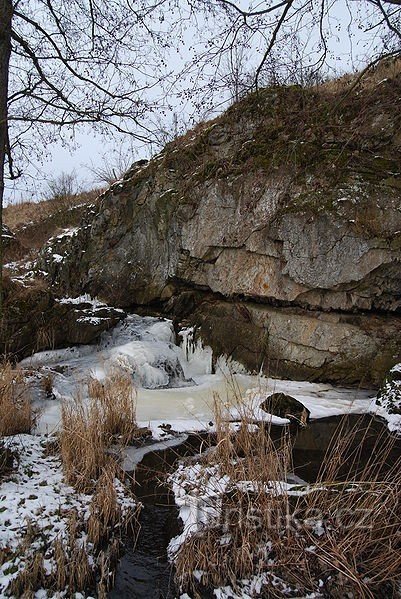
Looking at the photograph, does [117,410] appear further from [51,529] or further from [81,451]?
[51,529]

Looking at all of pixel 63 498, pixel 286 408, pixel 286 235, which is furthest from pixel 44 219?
pixel 63 498

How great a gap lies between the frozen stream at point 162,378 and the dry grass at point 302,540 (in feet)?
7.36

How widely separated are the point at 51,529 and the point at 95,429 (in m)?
1.04

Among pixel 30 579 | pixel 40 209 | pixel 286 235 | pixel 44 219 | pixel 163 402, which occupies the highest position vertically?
pixel 40 209

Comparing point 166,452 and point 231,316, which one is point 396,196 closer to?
point 231,316

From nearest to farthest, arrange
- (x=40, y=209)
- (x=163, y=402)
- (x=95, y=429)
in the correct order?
(x=95, y=429), (x=163, y=402), (x=40, y=209)

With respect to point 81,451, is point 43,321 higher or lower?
higher

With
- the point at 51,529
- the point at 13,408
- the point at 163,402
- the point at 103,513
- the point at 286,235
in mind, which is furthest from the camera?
the point at 286,235

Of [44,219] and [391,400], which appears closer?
[391,400]

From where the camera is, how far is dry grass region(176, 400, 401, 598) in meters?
2.51

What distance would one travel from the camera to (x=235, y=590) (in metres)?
2.59

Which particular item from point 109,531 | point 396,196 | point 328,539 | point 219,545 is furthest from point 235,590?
point 396,196

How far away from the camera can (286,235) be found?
7.39 m

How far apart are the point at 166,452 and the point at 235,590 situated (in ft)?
6.87
